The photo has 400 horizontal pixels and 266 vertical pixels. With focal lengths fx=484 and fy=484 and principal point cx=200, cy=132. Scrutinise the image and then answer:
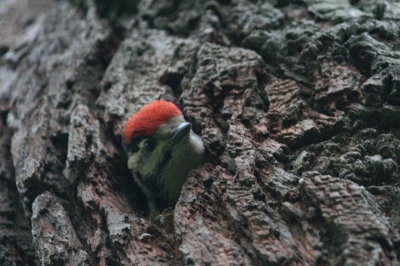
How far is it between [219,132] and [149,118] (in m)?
0.59

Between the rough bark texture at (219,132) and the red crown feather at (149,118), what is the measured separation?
0.16m

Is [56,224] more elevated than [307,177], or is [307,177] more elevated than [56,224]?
[307,177]

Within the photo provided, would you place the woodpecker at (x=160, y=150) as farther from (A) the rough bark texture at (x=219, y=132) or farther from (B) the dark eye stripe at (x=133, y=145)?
(A) the rough bark texture at (x=219, y=132)

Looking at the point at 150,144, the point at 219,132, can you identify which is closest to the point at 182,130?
the point at 219,132

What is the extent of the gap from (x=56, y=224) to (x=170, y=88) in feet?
4.56

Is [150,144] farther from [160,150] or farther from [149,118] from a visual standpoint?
[149,118]

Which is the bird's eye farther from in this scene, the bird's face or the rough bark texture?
the rough bark texture

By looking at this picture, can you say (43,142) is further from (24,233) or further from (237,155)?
(237,155)

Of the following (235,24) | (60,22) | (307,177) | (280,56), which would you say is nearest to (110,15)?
(60,22)

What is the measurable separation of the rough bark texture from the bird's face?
0.11 metres

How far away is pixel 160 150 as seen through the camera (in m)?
3.70

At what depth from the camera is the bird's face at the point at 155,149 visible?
136 inches

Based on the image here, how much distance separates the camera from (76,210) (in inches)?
129

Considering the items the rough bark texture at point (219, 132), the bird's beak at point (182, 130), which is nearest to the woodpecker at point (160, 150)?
the bird's beak at point (182, 130)
